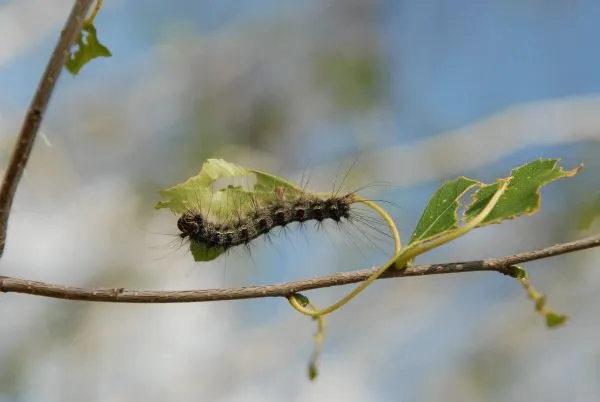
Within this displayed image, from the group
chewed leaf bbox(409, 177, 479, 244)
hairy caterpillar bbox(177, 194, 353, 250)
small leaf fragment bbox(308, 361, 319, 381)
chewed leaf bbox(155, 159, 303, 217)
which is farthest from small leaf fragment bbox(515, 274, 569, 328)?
hairy caterpillar bbox(177, 194, 353, 250)

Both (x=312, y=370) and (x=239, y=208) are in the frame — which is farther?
(x=239, y=208)

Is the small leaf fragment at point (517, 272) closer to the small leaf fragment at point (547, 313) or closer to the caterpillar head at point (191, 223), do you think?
the small leaf fragment at point (547, 313)

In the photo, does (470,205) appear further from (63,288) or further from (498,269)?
(63,288)

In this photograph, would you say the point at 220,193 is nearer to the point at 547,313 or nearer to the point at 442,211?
the point at 442,211

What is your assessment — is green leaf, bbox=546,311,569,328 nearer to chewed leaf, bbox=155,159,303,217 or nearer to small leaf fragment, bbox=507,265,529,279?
small leaf fragment, bbox=507,265,529,279

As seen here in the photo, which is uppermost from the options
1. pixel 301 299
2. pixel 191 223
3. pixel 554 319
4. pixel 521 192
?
pixel 191 223

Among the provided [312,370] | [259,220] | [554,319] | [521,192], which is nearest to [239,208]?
[259,220]

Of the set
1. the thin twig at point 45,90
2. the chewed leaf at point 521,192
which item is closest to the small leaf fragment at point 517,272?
the chewed leaf at point 521,192
